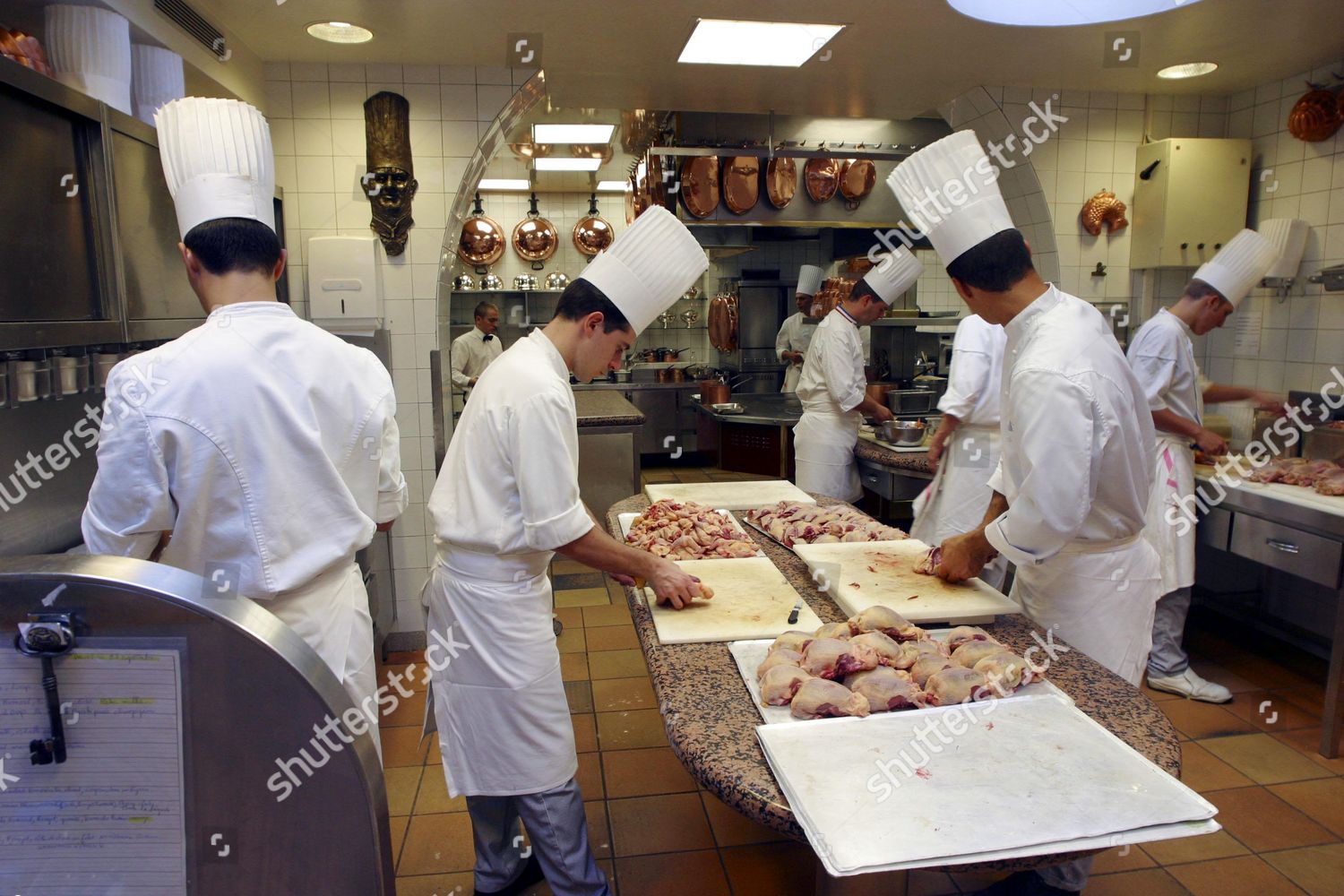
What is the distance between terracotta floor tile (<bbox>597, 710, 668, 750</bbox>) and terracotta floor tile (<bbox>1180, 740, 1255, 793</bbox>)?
1988 millimetres

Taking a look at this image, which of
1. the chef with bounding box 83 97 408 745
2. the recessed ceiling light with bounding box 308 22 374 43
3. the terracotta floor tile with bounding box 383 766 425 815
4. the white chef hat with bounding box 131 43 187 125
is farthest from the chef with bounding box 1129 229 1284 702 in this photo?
the white chef hat with bounding box 131 43 187 125

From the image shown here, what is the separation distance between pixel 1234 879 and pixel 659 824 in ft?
5.91

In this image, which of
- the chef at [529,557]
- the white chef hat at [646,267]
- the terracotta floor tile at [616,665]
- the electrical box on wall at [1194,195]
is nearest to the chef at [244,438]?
the chef at [529,557]

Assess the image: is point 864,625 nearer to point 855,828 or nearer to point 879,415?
point 855,828

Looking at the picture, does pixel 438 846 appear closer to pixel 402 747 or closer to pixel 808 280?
pixel 402 747

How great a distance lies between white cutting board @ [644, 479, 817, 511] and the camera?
3203mm

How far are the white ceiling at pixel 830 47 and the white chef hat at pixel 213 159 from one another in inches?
49.8

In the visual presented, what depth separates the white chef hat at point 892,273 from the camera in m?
4.84

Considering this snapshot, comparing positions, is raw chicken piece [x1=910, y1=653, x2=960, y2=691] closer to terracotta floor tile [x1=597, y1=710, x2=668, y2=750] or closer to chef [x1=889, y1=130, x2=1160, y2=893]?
chef [x1=889, y1=130, x2=1160, y2=893]

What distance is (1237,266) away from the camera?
391 cm

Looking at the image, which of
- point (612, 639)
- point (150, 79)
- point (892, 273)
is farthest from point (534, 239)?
point (150, 79)

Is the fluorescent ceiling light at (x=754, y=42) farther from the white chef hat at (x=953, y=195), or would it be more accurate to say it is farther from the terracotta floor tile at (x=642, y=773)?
the terracotta floor tile at (x=642, y=773)

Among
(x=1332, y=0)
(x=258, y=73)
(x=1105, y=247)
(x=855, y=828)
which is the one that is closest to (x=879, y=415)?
(x=1105, y=247)

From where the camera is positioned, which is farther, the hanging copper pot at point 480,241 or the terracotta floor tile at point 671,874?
the hanging copper pot at point 480,241
